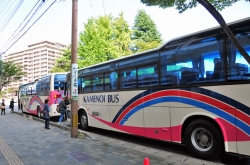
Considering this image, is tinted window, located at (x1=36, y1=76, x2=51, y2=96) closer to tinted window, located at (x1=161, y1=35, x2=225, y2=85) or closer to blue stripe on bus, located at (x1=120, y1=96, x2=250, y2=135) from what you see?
blue stripe on bus, located at (x1=120, y1=96, x2=250, y2=135)

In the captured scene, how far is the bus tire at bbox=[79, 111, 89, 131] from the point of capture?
32.9 feet

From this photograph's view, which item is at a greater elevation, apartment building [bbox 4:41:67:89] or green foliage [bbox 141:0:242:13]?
apartment building [bbox 4:41:67:89]

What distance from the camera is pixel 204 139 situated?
538 cm

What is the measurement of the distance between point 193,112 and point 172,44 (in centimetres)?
208

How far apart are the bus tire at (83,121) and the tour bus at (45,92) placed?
4313mm

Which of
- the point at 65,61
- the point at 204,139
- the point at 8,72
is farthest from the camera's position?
the point at 65,61

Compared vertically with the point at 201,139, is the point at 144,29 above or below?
above

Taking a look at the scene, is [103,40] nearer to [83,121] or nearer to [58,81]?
[58,81]

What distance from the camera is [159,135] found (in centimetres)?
638

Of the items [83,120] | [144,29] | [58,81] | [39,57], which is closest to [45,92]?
[58,81]

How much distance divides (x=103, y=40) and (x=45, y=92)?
8.47 meters

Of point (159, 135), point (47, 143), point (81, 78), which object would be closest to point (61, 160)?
point (47, 143)

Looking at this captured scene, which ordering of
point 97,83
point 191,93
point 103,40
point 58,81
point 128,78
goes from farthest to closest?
point 103,40 → point 58,81 → point 97,83 → point 128,78 → point 191,93

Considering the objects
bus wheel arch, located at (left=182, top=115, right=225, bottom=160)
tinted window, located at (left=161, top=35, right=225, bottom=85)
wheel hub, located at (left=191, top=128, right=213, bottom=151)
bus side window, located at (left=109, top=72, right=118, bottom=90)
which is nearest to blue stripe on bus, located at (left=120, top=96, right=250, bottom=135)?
bus wheel arch, located at (left=182, top=115, right=225, bottom=160)
